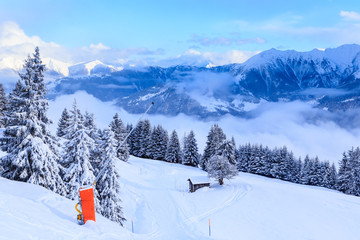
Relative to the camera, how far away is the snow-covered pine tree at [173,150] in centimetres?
7112

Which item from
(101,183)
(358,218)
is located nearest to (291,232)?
(358,218)

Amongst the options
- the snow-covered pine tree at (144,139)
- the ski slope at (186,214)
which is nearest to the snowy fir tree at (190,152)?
the snow-covered pine tree at (144,139)

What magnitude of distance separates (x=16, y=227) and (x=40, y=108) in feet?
37.9

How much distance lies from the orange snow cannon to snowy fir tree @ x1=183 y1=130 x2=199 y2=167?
57932 mm

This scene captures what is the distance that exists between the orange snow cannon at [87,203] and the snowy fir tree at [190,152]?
190 feet

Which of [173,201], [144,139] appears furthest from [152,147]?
[173,201]

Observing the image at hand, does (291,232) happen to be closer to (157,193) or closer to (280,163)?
(157,193)

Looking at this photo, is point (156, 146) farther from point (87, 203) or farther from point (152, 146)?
point (87, 203)

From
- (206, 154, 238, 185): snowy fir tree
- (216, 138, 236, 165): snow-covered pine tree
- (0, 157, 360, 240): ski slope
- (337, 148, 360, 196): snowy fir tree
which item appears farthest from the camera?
(216, 138, 236, 165): snow-covered pine tree

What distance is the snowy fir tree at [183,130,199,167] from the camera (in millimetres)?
68144

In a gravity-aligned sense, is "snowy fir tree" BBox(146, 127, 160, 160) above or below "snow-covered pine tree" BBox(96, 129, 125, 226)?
below

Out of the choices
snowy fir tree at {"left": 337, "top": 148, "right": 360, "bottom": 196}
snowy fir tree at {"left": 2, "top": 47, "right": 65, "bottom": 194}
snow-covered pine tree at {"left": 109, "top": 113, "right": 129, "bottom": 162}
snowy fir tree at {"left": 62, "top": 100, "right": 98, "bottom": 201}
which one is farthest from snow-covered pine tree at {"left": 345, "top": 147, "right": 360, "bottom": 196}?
snowy fir tree at {"left": 2, "top": 47, "right": 65, "bottom": 194}

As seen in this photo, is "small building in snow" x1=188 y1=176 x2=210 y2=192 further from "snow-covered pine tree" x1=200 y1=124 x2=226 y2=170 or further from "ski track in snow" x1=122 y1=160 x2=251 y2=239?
"snow-covered pine tree" x1=200 y1=124 x2=226 y2=170

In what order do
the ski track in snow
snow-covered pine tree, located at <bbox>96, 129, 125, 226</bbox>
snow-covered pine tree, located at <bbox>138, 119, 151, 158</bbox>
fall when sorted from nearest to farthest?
snow-covered pine tree, located at <bbox>96, 129, 125, 226</bbox> < the ski track in snow < snow-covered pine tree, located at <bbox>138, 119, 151, 158</bbox>
